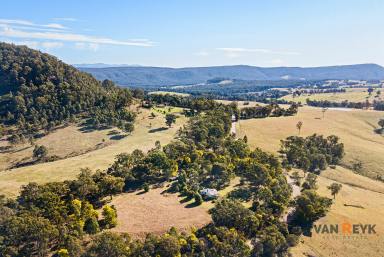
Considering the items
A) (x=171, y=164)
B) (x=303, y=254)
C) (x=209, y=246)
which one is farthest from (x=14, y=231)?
(x=303, y=254)

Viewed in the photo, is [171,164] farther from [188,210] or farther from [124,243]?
[124,243]

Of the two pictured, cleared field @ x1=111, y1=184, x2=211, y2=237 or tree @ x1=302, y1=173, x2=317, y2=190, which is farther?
tree @ x1=302, y1=173, x2=317, y2=190

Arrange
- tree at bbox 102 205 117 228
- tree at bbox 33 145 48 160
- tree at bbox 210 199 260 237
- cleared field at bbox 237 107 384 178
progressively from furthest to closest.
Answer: cleared field at bbox 237 107 384 178, tree at bbox 33 145 48 160, tree at bbox 210 199 260 237, tree at bbox 102 205 117 228

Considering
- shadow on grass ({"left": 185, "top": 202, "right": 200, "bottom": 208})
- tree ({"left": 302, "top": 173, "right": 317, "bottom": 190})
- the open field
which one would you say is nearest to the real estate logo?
tree ({"left": 302, "top": 173, "right": 317, "bottom": 190})

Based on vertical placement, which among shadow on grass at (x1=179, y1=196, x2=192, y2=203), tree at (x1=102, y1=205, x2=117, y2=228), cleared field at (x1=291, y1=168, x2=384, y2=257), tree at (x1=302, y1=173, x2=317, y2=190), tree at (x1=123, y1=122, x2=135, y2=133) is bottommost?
cleared field at (x1=291, y1=168, x2=384, y2=257)

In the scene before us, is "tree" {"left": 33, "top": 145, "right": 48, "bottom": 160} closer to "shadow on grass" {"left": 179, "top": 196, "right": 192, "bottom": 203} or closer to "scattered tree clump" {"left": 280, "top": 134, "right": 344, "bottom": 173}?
"shadow on grass" {"left": 179, "top": 196, "right": 192, "bottom": 203}

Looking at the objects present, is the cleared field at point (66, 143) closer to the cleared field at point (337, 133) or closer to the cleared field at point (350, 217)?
the cleared field at point (337, 133)
